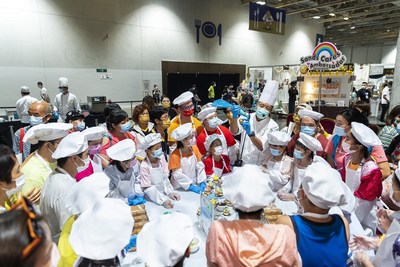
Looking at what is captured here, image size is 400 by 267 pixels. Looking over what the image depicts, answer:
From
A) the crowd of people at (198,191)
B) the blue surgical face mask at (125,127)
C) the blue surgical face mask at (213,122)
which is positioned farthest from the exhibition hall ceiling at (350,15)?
the blue surgical face mask at (125,127)

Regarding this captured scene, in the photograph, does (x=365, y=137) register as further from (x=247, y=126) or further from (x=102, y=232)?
(x=102, y=232)

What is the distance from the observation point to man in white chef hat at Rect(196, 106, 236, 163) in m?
3.38

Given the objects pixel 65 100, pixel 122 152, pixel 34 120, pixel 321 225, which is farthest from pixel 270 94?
pixel 65 100

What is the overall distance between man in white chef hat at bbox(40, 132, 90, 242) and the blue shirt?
1380mm

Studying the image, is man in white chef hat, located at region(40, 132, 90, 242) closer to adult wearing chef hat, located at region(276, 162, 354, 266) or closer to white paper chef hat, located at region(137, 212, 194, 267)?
white paper chef hat, located at region(137, 212, 194, 267)

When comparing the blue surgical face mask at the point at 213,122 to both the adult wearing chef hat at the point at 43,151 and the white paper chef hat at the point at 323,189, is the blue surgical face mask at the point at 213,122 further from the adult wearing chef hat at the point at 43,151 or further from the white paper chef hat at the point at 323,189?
the white paper chef hat at the point at 323,189

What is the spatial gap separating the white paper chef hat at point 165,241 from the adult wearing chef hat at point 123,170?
4.22 ft

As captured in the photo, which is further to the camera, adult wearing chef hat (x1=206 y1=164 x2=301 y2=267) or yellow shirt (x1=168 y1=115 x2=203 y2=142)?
yellow shirt (x1=168 y1=115 x2=203 y2=142)

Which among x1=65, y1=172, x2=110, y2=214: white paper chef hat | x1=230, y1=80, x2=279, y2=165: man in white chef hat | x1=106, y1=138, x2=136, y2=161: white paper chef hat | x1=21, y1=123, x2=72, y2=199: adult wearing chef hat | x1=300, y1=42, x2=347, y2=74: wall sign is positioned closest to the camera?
x1=65, y1=172, x2=110, y2=214: white paper chef hat

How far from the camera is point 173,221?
1245mm

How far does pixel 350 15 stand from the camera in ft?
49.3

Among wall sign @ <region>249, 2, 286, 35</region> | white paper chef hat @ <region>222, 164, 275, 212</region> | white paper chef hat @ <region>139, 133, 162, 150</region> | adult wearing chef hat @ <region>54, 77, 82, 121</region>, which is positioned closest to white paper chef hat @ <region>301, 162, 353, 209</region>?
white paper chef hat @ <region>222, 164, 275, 212</region>

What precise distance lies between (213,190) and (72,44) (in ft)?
30.1

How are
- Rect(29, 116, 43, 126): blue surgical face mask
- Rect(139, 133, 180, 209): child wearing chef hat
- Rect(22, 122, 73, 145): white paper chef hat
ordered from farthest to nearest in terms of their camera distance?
Rect(29, 116, 43, 126): blue surgical face mask < Rect(139, 133, 180, 209): child wearing chef hat < Rect(22, 122, 73, 145): white paper chef hat
